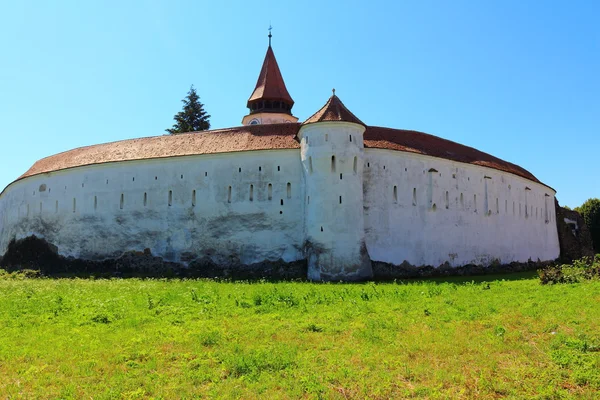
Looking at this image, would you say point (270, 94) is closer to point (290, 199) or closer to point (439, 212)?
point (290, 199)

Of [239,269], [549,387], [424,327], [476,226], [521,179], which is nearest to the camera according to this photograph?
[549,387]

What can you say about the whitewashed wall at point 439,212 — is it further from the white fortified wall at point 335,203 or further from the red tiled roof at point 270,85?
the red tiled roof at point 270,85

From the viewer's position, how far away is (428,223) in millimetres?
26641

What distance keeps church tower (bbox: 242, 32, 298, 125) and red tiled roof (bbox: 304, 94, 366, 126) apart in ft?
51.2

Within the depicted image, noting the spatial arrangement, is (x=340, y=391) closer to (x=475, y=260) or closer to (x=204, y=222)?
(x=204, y=222)

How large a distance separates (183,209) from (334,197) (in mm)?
8378

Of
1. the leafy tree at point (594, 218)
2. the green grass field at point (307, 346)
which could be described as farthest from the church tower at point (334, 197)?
the leafy tree at point (594, 218)

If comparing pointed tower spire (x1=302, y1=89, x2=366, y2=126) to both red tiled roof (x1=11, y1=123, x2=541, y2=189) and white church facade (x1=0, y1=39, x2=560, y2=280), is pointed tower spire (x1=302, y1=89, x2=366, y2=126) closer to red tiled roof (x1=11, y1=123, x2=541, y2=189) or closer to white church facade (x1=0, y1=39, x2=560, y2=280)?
white church facade (x1=0, y1=39, x2=560, y2=280)

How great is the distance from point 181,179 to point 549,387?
73.6 ft

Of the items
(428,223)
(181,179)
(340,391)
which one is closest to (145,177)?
(181,179)

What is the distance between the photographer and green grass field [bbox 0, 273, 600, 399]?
774 cm

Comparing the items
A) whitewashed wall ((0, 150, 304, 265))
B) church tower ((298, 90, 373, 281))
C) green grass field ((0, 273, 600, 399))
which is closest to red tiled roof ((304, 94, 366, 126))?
church tower ((298, 90, 373, 281))

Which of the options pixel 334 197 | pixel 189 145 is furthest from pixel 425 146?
pixel 189 145

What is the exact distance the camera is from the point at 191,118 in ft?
160
